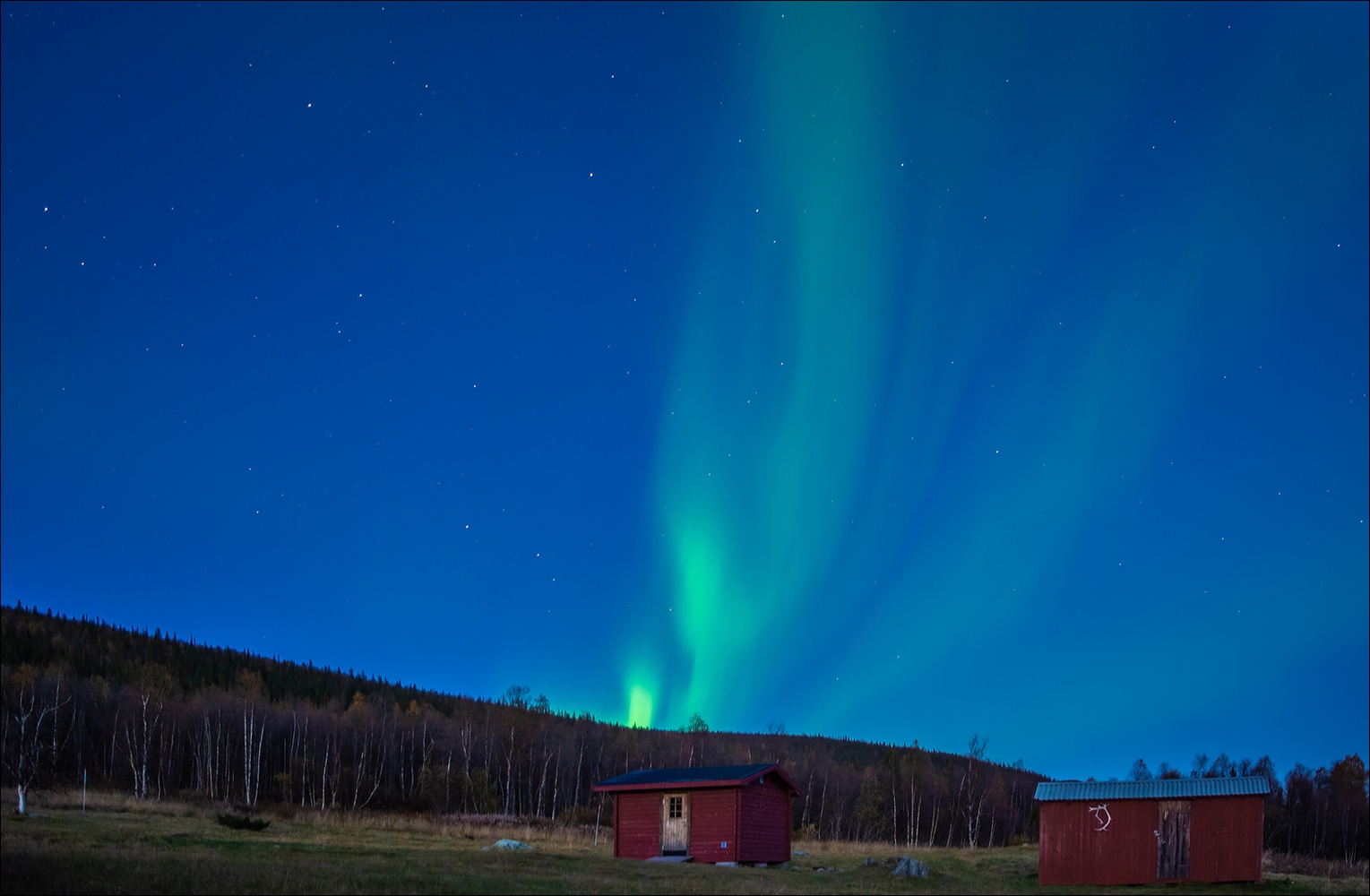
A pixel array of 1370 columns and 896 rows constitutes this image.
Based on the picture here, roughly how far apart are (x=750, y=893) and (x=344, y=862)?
10932 millimetres

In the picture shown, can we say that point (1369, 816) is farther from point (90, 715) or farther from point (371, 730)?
point (90, 715)

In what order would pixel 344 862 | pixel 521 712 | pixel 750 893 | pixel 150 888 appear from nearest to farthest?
pixel 150 888 → pixel 750 893 → pixel 344 862 → pixel 521 712

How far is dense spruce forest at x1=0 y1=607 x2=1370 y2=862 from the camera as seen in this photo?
86.0 metres

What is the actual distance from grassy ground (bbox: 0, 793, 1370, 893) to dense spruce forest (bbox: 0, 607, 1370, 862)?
32.7 m

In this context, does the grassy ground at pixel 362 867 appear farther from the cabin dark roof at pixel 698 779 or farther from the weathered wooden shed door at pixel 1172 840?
the cabin dark roof at pixel 698 779

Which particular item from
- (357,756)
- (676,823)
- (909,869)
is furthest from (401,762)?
(909,869)

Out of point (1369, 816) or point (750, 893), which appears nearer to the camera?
point (750, 893)

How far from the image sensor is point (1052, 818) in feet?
117

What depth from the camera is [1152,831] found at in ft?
111

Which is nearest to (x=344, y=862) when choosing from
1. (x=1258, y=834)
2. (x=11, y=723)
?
(x=1258, y=834)

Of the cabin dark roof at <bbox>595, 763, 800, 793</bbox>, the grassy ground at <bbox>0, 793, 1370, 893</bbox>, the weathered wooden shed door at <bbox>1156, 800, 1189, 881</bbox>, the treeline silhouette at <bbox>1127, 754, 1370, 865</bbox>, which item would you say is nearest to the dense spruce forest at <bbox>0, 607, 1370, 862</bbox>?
the treeline silhouette at <bbox>1127, 754, 1370, 865</bbox>

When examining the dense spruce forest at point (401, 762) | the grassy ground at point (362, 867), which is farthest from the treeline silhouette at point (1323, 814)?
the grassy ground at point (362, 867)

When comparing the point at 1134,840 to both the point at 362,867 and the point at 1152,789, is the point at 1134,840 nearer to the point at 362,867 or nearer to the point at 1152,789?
the point at 1152,789

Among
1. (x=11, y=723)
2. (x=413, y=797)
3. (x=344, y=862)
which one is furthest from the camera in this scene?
(x=413, y=797)
